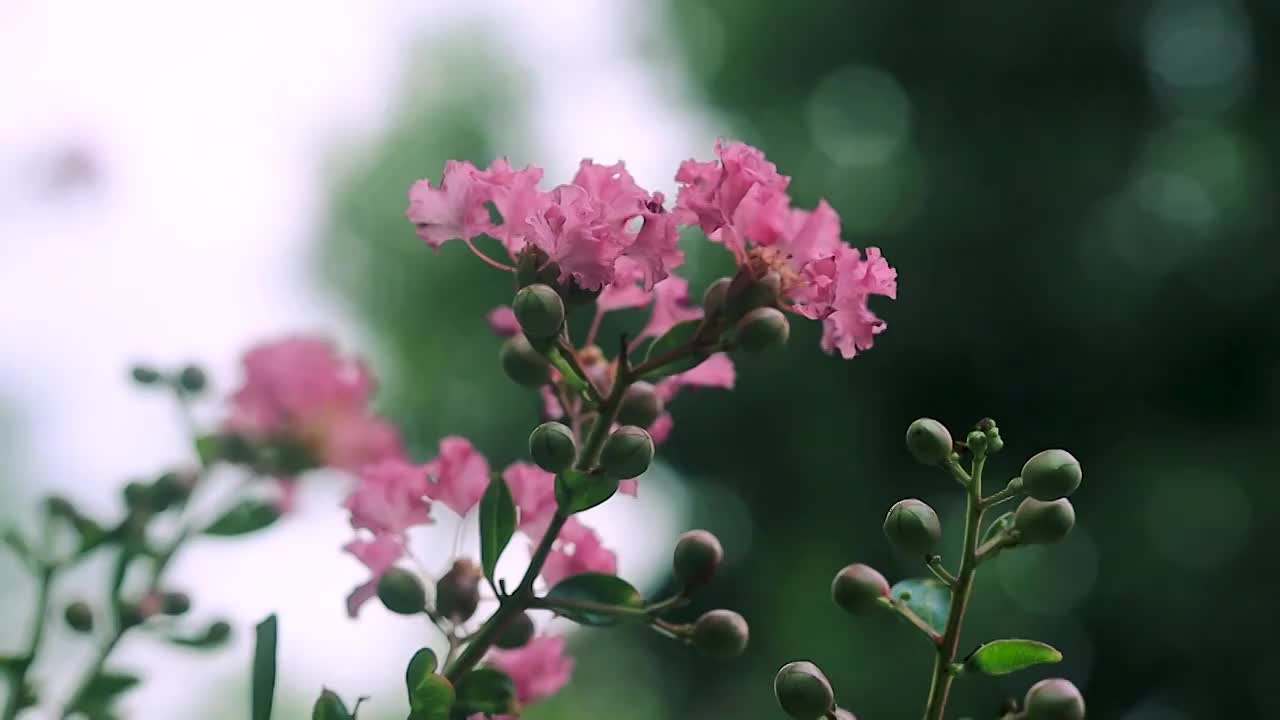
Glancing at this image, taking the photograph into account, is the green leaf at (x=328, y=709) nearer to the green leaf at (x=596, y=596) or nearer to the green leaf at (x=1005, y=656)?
the green leaf at (x=596, y=596)

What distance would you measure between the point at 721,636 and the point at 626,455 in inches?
4.6

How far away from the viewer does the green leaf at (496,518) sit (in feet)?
1.76

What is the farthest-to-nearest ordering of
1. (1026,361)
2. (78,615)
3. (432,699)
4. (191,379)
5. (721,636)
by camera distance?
(1026,361), (191,379), (78,615), (721,636), (432,699)

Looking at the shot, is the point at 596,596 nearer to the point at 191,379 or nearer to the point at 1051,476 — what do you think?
the point at 1051,476

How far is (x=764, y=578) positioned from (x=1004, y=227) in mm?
1509

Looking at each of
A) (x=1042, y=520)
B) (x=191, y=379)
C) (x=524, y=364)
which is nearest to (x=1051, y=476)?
(x=1042, y=520)

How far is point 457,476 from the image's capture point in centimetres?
59

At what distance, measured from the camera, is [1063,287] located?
4340 mm

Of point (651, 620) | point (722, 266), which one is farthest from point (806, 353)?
point (651, 620)

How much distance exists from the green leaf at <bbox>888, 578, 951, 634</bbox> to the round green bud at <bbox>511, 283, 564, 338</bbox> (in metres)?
0.19

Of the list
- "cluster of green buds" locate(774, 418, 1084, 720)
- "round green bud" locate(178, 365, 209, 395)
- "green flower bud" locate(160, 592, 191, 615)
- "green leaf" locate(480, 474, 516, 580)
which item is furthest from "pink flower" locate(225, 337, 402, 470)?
"cluster of green buds" locate(774, 418, 1084, 720)

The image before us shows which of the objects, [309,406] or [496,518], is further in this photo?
[309,406]

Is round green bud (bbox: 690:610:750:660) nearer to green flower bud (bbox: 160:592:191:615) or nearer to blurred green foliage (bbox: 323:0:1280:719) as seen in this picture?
green flower bud (bbox: 160:592:191:615)

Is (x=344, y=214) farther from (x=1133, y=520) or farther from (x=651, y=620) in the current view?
(x=651, y=620)
